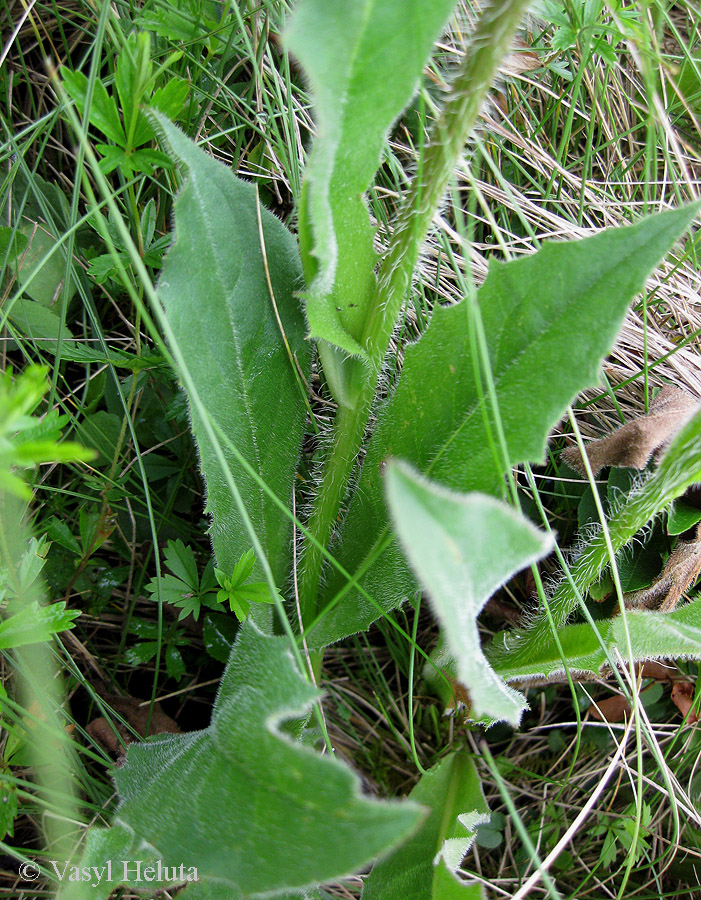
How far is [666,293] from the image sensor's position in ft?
5.28

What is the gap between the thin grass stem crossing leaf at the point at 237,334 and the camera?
3.23ft

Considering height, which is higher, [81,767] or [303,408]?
[303,408]

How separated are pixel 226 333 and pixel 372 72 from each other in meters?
0.45

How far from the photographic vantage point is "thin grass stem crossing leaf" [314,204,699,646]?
0.87m

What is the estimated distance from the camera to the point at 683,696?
1444 mm

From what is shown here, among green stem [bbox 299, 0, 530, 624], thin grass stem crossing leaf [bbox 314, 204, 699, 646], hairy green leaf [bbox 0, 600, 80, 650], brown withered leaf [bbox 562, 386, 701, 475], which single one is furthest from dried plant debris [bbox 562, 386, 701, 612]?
hairy green leaf [bbox 0, 600, 80, 650]

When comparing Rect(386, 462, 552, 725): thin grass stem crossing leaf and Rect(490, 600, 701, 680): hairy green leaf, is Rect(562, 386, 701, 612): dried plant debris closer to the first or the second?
Rect(490, 600, 701, 680): hairy green leaf

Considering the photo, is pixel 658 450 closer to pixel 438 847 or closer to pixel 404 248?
pixel 404 248

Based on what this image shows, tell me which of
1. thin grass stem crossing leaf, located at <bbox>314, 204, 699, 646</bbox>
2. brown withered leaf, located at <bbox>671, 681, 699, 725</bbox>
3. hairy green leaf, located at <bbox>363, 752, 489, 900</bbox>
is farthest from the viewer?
brown withered leaf, located at <bbox>671, 681, 699, 725</bbox>

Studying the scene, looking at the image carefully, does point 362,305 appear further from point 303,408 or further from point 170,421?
point 170,421

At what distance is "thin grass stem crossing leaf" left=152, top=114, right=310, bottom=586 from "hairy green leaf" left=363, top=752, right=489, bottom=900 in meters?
0.45

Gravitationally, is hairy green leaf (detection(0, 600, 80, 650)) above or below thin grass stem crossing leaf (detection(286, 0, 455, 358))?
below

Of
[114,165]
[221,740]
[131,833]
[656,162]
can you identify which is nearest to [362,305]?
[114,165]

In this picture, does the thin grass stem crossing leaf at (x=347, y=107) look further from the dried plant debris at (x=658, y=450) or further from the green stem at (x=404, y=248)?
the dried plant debris at (x=658, y=450)
